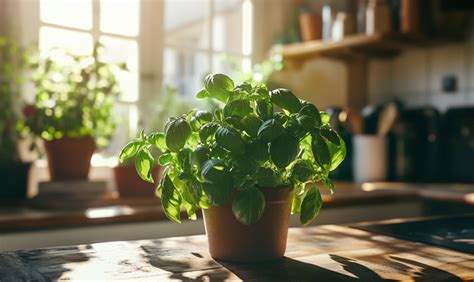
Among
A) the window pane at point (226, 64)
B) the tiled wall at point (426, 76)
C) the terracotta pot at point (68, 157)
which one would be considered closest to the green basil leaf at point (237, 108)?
the terracotta pot at point (68, 157)

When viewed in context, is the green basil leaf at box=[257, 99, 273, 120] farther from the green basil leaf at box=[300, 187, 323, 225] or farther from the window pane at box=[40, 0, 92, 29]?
the window pane at box=[40, 0, 92, 29]

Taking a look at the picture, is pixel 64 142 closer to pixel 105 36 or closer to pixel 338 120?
pixel 105 36

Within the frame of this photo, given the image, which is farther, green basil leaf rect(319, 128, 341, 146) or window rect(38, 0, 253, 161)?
window rect(38, 0, 253, 161)

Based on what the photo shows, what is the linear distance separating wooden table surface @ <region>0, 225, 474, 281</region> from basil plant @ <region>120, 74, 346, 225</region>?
0.27 feet

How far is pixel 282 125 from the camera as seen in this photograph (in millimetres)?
903

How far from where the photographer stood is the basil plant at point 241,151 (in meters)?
0.87

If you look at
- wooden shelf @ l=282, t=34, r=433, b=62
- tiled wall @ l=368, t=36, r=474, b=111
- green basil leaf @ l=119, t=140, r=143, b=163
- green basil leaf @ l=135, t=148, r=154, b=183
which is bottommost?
green basil leaf @ l=135, t=148, r=154, b=183

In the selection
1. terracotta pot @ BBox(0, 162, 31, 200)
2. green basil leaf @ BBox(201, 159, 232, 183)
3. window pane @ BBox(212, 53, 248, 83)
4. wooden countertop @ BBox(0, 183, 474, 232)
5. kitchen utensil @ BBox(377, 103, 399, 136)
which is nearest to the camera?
green basil leaf @ BBox(201, 159, 232, 183)

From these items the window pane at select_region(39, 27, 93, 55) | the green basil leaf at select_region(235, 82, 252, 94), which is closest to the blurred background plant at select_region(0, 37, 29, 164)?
the window pane at select_region(39, 27, 93, 55)

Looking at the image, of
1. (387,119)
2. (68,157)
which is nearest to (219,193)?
(68,157)

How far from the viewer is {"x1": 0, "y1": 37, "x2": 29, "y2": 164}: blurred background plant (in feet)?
6.51

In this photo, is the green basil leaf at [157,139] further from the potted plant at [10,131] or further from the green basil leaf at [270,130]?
the potted plant at [10,131]

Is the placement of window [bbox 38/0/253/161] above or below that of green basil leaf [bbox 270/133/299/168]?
above

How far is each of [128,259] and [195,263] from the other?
11cm
